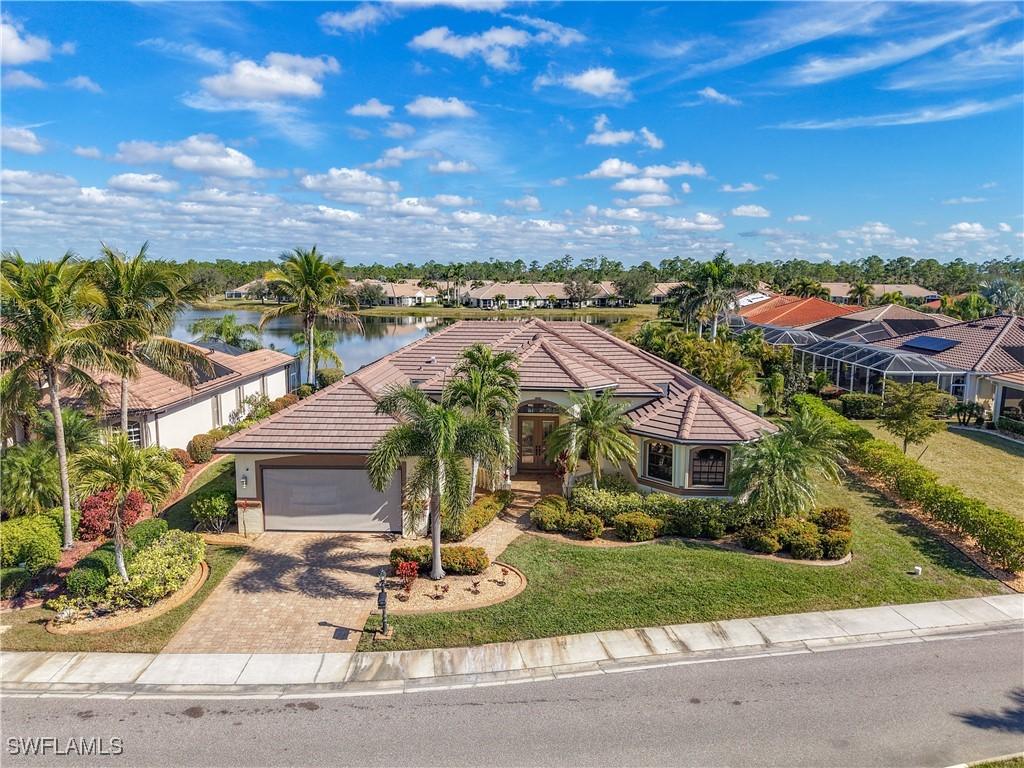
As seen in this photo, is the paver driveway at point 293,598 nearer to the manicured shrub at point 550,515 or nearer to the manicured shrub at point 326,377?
the manicured shrub at point 550,515

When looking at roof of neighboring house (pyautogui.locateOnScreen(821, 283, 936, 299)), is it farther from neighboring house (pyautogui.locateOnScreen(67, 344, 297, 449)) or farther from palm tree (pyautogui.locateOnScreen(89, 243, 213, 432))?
palm tree (pyautogui.locateOnScreen(89, 243, 213, 432))

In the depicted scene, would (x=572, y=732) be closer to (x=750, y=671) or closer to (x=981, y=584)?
(x=750, y=671)

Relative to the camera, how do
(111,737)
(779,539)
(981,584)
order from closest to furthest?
(111,737), (981,584), (779,539)

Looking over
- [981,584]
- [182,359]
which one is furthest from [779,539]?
[182,359]

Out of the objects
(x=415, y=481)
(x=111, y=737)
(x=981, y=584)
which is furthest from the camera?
(x=981, y=584)

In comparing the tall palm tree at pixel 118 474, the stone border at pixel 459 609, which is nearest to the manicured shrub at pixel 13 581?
the tall palm tree at pixel 118 474

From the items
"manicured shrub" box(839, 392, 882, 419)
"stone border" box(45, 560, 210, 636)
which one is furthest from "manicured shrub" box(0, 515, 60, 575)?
"manicured shrub" box(839, 392, 882, 419)
